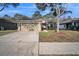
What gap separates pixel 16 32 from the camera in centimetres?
522

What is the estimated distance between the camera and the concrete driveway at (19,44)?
5086 millimetres

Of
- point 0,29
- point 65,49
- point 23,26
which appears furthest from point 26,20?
point 65,49

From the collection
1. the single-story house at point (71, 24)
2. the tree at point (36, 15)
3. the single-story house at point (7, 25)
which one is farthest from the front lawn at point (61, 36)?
the single-story house at point (7, 25)

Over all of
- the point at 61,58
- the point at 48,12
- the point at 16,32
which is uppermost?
the point at 48,12

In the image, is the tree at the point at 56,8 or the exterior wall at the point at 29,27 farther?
the exterior wall at the point at 29,27

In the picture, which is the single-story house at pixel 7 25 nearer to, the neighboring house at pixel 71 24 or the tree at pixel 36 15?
the tree at pixel 36 15

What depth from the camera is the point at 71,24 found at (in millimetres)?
5242

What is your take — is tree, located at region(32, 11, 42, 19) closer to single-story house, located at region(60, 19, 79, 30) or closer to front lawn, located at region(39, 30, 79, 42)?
front lawn, located at region(39, 30, 79, 42)

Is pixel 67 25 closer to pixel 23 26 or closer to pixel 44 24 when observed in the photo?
pixel 44 24

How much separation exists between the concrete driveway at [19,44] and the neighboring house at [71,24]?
0.53 m

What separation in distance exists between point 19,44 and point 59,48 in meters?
0.69

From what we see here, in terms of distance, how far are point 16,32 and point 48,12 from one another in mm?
655

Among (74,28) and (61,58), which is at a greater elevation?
(74,28)

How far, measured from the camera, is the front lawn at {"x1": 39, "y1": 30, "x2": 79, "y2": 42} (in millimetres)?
5207
